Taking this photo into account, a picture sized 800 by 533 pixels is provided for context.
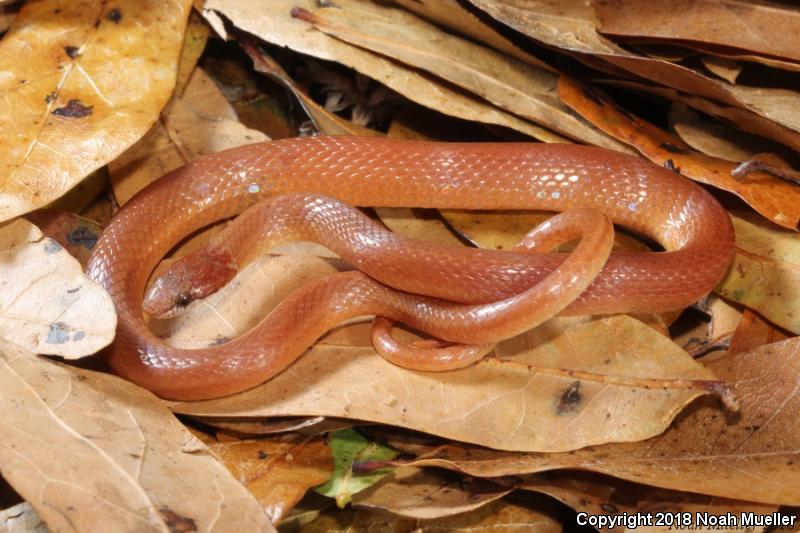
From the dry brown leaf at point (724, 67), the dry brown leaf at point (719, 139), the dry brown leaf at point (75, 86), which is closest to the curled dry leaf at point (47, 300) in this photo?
the dry brown leaf at point (75, 86)

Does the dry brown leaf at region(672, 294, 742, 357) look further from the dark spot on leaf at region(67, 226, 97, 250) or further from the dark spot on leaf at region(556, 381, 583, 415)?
the dark spot on leaf at region(67, 226, 97, 250)

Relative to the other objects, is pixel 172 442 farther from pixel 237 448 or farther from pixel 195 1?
pixel 195 1

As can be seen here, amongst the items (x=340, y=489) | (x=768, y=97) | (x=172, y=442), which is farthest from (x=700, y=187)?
(x=172, y=442)

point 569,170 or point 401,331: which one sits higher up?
point 569,170

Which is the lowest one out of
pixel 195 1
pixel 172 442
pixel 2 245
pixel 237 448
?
pixel 237 448

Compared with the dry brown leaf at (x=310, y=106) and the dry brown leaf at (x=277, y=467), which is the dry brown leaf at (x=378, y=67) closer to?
the dry brown leaf at (x=310, y=106)

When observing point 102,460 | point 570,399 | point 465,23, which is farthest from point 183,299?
point 465,23

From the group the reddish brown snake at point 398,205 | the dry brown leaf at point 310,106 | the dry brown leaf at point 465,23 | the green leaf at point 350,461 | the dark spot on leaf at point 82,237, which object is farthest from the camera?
the dry brown leaf at point 310,106
